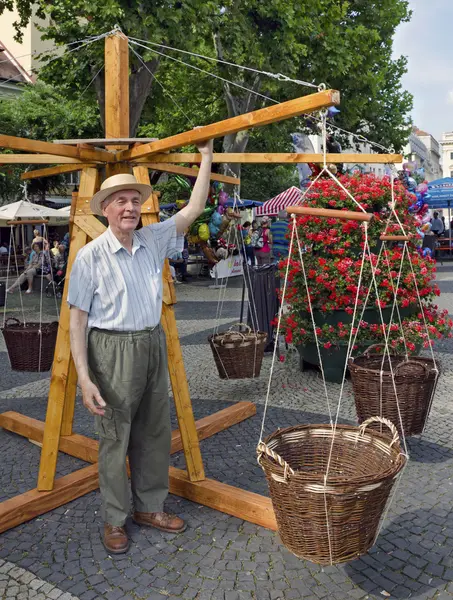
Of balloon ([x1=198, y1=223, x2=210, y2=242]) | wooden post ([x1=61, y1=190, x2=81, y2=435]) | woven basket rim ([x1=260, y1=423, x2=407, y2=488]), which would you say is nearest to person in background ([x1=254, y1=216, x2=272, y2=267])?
balloon ([x1=198, y1=223, x2=210, y2=242])

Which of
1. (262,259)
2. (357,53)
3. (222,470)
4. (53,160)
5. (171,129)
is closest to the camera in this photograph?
(53,160)

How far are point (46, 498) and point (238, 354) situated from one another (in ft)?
8.05

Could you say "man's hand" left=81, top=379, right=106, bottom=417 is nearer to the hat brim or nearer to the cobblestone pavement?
the cobblestone pavement

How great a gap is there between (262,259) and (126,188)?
14.2 m

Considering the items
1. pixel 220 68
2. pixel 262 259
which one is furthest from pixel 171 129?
pixel 262 259

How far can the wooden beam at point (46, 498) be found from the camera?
3.54 m

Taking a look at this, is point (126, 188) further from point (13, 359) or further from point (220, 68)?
point (220, 68)

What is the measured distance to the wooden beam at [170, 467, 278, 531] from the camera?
350 cm

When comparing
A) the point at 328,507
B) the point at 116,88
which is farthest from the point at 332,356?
the point at 328,507

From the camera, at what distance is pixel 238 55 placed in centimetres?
1365

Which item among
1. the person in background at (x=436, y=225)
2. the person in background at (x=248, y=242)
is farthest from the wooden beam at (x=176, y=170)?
the person in background at (x=436, y=225)

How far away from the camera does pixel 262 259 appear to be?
17.3 metres

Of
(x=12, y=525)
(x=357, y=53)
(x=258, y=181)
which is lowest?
(x=12, y=525)

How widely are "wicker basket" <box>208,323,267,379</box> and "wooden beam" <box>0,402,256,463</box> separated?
1.49 ft
